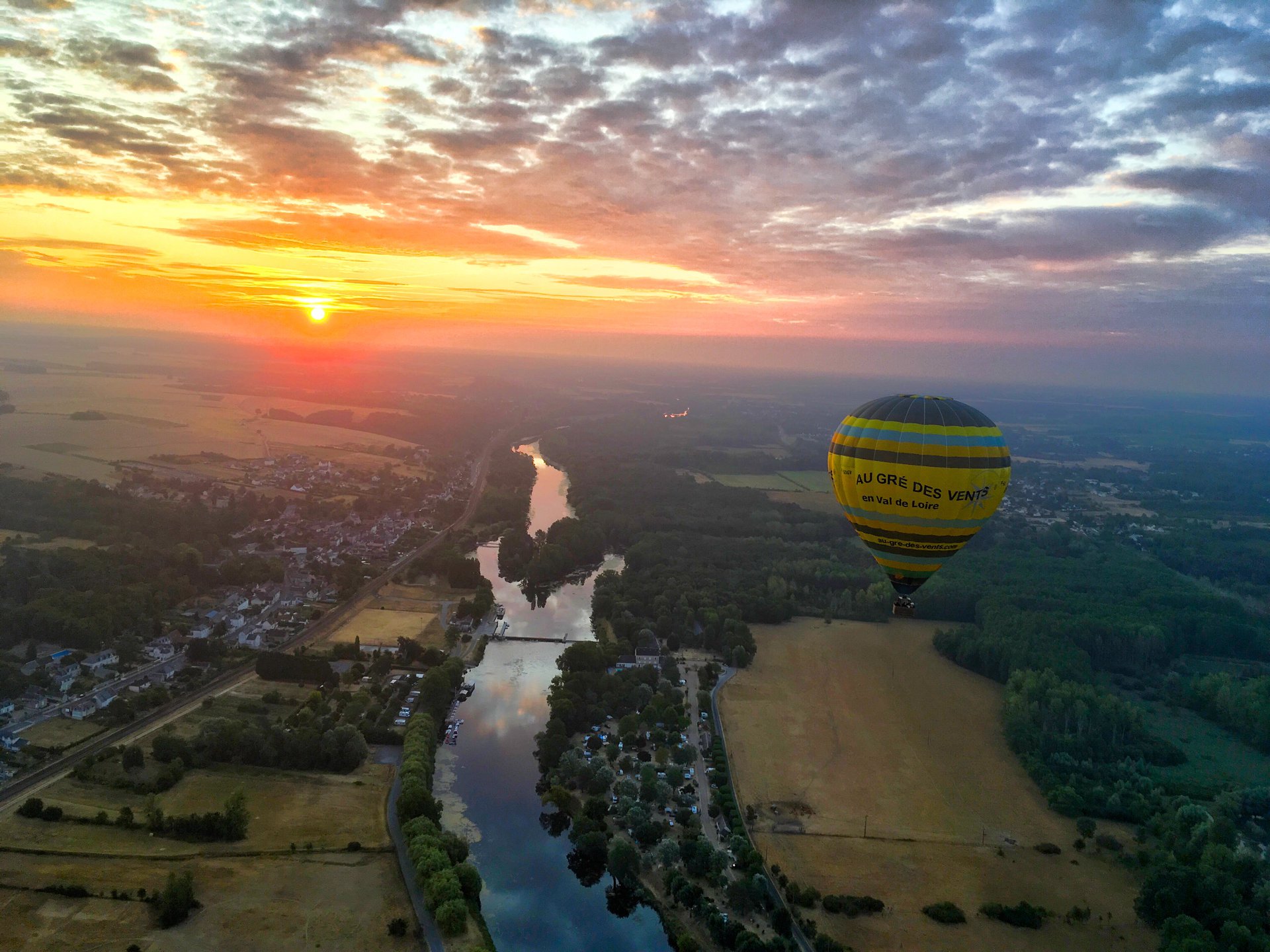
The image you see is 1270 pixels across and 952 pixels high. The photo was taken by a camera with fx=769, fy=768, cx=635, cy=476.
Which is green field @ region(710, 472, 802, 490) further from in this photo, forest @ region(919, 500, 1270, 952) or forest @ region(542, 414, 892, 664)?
forest @ region(919, 500, 1270, 952)

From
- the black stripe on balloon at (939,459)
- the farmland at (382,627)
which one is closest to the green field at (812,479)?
the farmland at (382,627)

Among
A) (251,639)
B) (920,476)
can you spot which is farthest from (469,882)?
(251,639)

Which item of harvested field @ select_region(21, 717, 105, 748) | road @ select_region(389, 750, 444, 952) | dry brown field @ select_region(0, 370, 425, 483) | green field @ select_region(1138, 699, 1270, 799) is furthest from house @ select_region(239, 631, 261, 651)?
green field @ select_region(1138, 699, 1270, 799)

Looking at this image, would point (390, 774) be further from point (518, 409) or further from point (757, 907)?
point (518, 409)

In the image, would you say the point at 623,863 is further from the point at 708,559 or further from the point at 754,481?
the point at 754,481

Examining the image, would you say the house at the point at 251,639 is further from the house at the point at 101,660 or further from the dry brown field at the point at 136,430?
the dry brown field at the point at 136,430

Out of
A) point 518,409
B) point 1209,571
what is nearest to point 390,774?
point 1209,571
